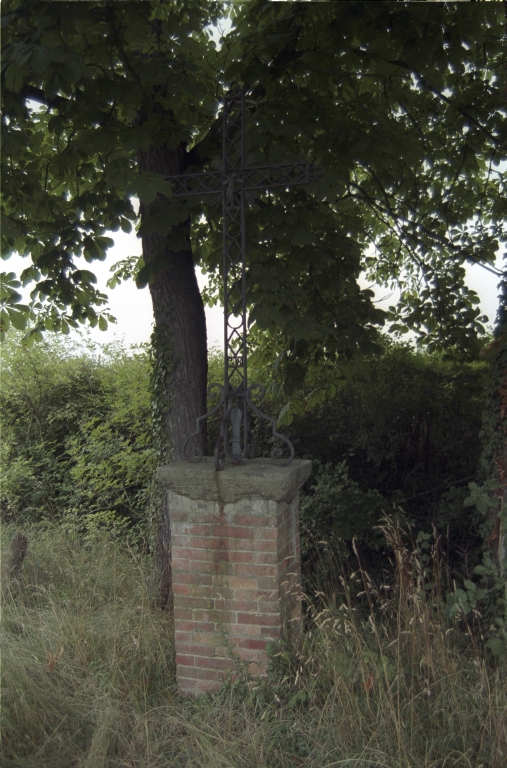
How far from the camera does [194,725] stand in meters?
3.35

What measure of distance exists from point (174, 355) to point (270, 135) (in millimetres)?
1875

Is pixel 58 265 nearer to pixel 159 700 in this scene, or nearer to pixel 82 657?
pixel 82 657

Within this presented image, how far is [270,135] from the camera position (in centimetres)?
510

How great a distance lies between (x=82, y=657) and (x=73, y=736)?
0.69 meters

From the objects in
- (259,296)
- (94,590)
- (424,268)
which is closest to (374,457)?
(424,268)

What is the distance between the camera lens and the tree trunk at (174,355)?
202 inches

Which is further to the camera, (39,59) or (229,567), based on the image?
(229,567)

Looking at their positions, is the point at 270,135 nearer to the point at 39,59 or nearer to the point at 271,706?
the point at 39,59

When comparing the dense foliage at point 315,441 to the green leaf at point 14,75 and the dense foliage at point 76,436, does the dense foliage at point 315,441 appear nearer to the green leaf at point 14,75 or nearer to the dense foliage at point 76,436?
the dense foliage at point 76,436

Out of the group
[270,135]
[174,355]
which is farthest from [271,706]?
[270,135]

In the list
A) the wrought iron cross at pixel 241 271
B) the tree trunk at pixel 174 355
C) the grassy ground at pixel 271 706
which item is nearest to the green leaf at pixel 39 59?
the wrought iron cross at pixel 241 271

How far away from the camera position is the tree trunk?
514 centimetres

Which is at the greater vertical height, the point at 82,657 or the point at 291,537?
the point at 291,537

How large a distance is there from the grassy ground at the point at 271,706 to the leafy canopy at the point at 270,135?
2.20 meters
